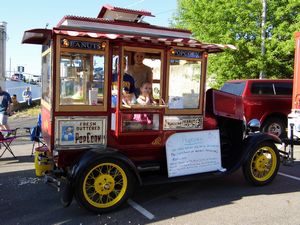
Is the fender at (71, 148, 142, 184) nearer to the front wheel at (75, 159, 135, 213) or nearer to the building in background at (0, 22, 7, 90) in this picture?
the front wheel at (75, 159, 135, 213)

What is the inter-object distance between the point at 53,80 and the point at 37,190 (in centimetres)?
199

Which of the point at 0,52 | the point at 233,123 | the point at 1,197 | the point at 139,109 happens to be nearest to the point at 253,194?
the point at 233,123

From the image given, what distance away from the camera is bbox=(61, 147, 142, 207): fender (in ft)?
14.9

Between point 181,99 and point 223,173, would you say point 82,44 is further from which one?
point 223,173

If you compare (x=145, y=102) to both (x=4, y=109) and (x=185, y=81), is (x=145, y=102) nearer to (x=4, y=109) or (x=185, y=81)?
(x=185, y=81)

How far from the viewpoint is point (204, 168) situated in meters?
5.61

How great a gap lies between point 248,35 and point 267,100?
608 centimetres

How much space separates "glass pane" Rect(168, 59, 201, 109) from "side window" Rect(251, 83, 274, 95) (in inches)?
211

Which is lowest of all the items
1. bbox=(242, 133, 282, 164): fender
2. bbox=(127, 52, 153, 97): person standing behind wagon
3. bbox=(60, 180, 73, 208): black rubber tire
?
bbox=(60, 180, 73, 208): black rubber tire

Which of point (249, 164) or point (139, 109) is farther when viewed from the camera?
point (249, 164)

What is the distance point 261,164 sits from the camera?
604 centimetres

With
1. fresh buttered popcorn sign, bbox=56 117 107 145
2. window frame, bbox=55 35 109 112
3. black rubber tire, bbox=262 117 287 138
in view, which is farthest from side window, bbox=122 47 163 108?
black rubber tire, bbox=262 117 287 138

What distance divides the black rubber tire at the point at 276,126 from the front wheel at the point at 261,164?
15.3 feet

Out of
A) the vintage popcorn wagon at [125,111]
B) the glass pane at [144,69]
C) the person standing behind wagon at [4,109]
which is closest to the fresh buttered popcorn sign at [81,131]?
the vintage popcorn wagon at [125,111]
